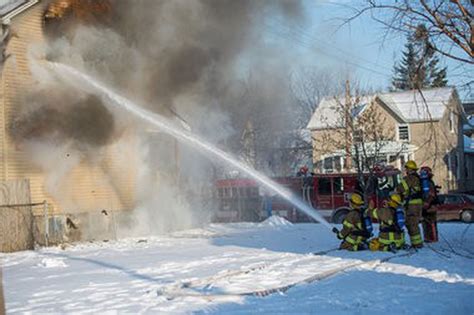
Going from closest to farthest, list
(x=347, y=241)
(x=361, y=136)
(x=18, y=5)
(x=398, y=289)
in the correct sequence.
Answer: (x=398, y=289), (x=347, y=241), (x=18, y=5), (x=361, y=136)

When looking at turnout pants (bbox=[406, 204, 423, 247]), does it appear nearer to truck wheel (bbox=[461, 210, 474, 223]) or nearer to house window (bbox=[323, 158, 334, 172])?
truck wheel (bbox=[461, 210, 474, 223])

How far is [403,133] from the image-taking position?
111ft


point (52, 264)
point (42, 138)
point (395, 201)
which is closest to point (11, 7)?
point (42, 138)

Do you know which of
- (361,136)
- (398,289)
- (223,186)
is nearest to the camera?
(398,289)

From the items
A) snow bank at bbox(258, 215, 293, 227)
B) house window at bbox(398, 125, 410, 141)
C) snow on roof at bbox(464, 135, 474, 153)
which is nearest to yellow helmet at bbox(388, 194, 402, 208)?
snow bank at bbox(258, 215, 293, 227)

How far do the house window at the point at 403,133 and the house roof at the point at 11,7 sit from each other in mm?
24097

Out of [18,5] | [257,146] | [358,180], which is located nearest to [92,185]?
Result: [18,5]

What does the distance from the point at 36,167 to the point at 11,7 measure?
375cm

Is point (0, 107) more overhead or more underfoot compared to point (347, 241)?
more overhead

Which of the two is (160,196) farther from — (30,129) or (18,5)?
(18,5)

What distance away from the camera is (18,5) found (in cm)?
1369

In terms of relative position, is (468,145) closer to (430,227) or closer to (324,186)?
(324,186)

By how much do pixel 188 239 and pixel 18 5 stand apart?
679 cm

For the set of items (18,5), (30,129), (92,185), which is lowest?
(92,185)
